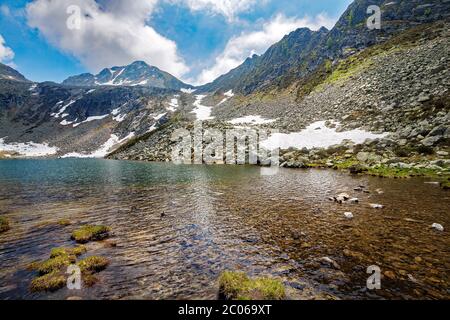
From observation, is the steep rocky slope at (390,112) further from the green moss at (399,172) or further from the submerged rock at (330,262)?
the submerged rock at (330,262)

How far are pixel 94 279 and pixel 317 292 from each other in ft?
24.4

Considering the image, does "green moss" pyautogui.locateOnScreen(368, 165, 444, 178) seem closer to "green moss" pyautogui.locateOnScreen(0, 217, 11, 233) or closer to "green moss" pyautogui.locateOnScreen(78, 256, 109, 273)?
"green moss" pyautogui.locateOnScreen(78, 256, 109, 273)

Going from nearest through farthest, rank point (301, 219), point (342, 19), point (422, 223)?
1. point (422, 223)
2. point (301, 219)
3. point (342, 19)

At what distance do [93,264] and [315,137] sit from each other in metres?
50.5

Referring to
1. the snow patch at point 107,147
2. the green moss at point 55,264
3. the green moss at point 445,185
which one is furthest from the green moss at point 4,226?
the snow patch at point 107,147

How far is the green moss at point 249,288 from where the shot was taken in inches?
268

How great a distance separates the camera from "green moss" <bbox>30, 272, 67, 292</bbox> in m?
7.59

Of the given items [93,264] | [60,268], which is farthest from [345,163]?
[60,268]

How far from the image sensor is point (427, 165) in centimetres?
2689

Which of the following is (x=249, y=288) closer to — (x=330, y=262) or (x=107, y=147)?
(x=330, y=262)

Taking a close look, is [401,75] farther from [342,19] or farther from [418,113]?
[342,19]

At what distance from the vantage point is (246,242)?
11156 millimetres
